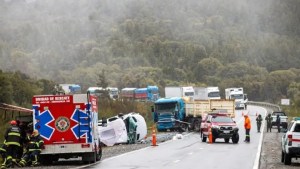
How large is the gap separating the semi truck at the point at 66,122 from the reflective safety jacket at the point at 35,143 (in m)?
0.41

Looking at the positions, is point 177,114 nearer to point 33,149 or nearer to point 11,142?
point 33,149

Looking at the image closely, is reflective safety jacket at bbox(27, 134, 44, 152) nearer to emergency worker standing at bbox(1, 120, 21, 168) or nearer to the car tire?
emergency worker standing at bbox(1, 120, 21, 168)

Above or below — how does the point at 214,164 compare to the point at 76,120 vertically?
below

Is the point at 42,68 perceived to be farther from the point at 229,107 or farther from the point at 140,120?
the point at 140,120

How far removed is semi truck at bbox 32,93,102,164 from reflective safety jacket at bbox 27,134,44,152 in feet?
1.36

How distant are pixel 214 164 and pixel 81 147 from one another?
5057 millimetres

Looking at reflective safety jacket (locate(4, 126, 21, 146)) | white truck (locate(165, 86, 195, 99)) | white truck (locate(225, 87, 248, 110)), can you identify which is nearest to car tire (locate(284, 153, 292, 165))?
reflective safety jacket (locate(4, 126, 21, 146))

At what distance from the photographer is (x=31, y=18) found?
188250 millimetres

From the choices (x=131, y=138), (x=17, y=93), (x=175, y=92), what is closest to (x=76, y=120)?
(x=131, y=138)

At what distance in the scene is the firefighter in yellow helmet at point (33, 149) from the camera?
23.2 meters

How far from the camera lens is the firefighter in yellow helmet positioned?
2325cm

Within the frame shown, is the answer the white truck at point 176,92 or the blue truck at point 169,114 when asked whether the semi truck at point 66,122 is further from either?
the white truck at point 176,92

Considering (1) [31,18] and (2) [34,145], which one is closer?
(2) [34,145]

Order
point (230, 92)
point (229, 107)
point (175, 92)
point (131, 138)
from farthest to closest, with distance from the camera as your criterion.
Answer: point (230, 92) < point (175, 92) < point (229, 107) < point (131, 138)
